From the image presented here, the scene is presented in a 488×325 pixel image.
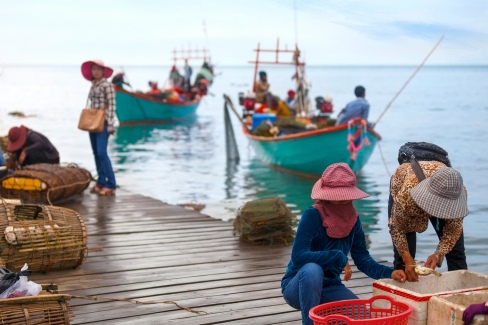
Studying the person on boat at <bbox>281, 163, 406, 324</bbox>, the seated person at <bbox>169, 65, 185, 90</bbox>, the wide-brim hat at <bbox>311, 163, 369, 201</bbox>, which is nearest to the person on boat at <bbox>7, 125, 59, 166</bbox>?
the person on boat at <bbox>281, 163, 406, 324</bbox>

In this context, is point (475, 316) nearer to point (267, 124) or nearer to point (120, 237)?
point (120, 237)

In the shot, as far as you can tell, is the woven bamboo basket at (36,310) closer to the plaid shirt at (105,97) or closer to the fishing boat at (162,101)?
the plaid shirt at (105,97)

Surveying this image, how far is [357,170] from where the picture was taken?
1661cm

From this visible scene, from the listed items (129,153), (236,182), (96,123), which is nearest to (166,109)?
(129,153)

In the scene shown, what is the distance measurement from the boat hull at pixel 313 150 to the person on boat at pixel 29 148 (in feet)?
22.6

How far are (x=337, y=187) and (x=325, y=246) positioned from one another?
1.03ft

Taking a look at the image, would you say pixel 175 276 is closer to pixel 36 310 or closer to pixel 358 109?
pixel 36 310

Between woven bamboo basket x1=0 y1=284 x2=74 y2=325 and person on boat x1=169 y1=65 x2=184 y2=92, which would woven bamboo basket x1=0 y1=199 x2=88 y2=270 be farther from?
person on boat x1=169 y1=65 x2=184 y2=92

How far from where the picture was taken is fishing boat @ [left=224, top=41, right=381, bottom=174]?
14898mm

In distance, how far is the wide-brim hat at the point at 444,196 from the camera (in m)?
3.60

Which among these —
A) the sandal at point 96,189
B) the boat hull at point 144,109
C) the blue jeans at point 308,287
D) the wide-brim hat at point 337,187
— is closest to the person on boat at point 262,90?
the sandal at point 96,189

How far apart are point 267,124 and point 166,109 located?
16593mm

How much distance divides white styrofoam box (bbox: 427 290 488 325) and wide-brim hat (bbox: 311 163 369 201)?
1.95 feet

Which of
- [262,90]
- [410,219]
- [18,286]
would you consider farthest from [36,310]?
[262,90]
